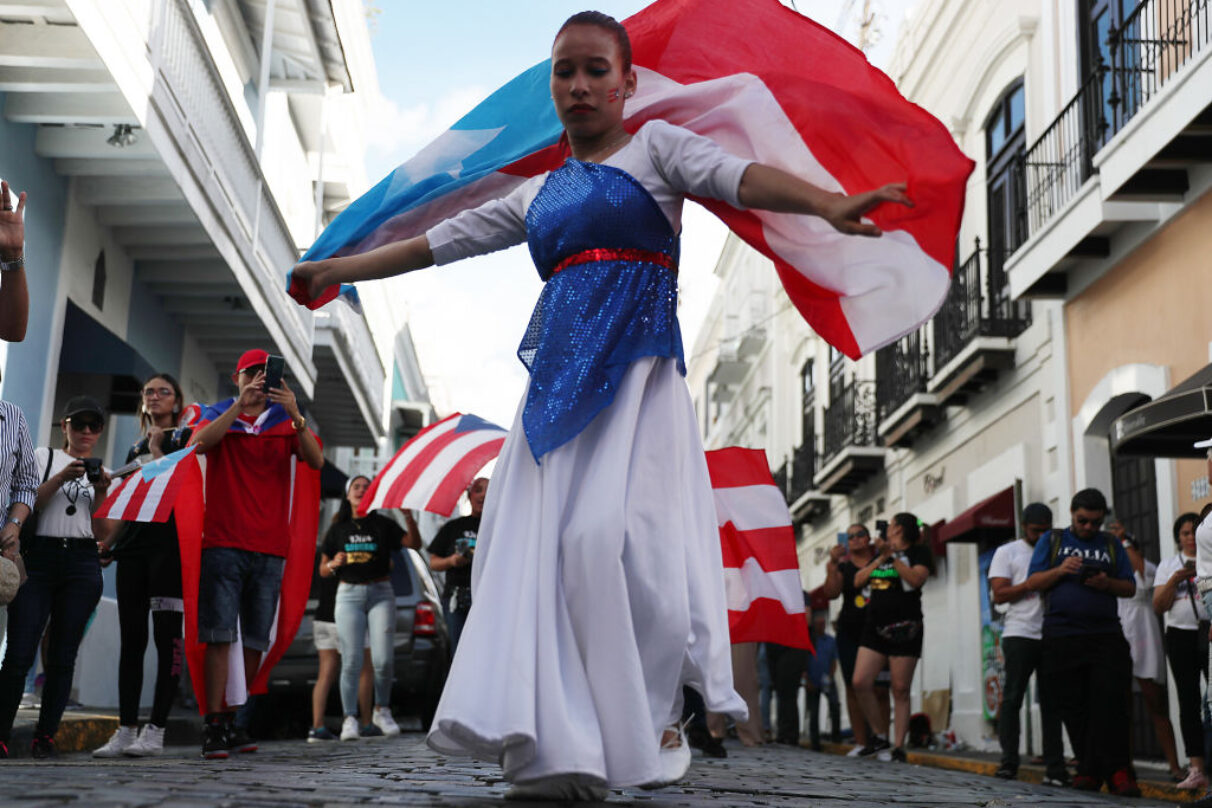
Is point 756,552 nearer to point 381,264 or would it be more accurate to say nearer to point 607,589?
point 381,264

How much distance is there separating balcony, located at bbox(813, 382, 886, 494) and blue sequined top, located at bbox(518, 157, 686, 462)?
18.6m

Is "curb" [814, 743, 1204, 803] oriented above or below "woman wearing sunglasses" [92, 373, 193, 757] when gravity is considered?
below

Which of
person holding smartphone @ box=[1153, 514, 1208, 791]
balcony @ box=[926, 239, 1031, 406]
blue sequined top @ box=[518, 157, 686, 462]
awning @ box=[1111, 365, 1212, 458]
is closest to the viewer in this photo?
blue sequined top @ box=[518, 157, 686, 462]

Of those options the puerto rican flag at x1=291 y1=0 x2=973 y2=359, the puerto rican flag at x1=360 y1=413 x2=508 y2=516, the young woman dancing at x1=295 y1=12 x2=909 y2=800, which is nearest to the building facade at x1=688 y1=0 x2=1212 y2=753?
the puerto rican flag at x1=291 y1=0 x2=973 y2=359

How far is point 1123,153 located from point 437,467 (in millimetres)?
6144

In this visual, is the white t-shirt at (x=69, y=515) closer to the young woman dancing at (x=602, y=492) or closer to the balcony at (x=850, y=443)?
the young woman dancing at (x=602, y=492)

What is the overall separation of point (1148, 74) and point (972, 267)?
208 inches

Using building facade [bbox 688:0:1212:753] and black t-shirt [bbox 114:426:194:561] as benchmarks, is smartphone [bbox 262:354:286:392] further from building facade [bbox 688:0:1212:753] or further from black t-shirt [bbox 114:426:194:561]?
building facade [bbox 688:0:1212:753]

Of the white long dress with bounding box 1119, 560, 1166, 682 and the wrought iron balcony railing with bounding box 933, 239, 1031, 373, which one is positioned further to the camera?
the wrought iron balcony railing with bounding box 933, 239, 1031, 373

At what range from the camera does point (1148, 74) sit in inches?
520

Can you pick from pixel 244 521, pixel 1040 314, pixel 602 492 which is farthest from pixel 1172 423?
pixel 1040 314

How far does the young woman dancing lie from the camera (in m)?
3.80

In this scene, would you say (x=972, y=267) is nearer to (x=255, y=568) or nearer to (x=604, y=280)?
(x=255, y=568)

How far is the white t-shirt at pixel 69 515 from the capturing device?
7.41 metres
